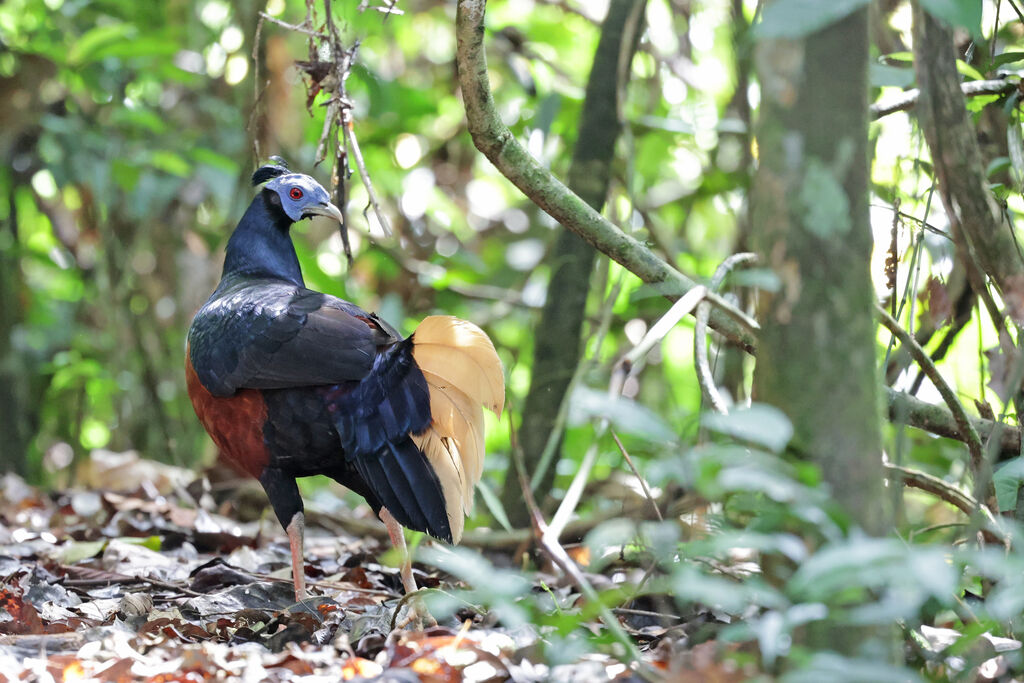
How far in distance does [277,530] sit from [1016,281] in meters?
3.22

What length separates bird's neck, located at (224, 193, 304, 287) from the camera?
3.83 m

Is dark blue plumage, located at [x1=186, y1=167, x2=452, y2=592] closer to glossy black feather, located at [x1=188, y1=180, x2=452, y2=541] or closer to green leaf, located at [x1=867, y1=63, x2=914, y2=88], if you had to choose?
glossy black feather, located at [x1=188, y1=180, x2=452, y2=541]

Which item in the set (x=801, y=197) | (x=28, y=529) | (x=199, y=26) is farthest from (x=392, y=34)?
(x=801, y=197)

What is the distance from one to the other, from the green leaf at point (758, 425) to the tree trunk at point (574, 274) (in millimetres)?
2262

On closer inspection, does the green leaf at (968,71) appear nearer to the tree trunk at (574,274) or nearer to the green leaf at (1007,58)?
the green leaf at (1007,58)

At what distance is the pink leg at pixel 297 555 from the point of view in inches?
116

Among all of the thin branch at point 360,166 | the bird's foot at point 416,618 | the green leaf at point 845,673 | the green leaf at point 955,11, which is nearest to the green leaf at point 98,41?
the thin branch at point 360,166

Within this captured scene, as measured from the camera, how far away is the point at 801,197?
1.52 metres

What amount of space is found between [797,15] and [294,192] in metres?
2.82

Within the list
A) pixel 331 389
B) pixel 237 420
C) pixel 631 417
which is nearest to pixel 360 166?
pixel 331 389

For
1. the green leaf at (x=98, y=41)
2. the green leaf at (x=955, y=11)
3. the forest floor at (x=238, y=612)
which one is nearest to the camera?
the green leaf at (x=955, y=11)

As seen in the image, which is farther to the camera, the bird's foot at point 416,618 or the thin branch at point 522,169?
the bird's foot at point 416,618

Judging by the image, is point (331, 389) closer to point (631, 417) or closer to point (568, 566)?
point (568, 566)

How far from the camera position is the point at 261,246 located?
3854 mm
